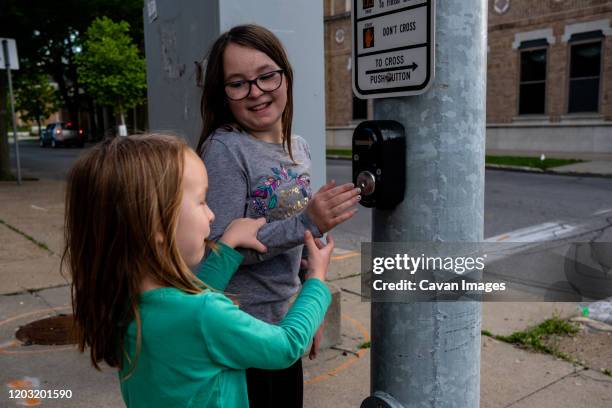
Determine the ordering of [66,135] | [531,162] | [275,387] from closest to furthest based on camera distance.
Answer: [275,387] → [531,162] → [66,135]

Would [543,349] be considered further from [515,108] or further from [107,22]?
[107,22]

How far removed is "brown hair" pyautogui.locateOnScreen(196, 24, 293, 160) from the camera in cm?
185

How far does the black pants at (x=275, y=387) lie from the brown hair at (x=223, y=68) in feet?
2.37

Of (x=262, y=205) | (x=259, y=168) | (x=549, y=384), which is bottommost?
(x=549, y=384)

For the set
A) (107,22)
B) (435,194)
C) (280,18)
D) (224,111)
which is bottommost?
(435,194)

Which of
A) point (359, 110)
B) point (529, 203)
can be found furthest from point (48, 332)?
point (359, 110)

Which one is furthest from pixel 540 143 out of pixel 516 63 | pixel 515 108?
pixel 516 63

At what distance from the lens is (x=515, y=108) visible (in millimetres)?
19328

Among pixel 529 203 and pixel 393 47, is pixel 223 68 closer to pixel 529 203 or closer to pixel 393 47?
pixel 393 47

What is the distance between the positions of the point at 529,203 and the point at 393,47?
8462mm

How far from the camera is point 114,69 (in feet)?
73.2

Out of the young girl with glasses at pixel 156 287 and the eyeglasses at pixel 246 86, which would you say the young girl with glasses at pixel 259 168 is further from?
the young girl with glasses at pixel 156 287

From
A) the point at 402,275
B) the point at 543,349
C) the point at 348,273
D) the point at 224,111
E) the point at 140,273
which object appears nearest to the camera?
the point at 140,273

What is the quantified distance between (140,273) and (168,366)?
23 centimetres
